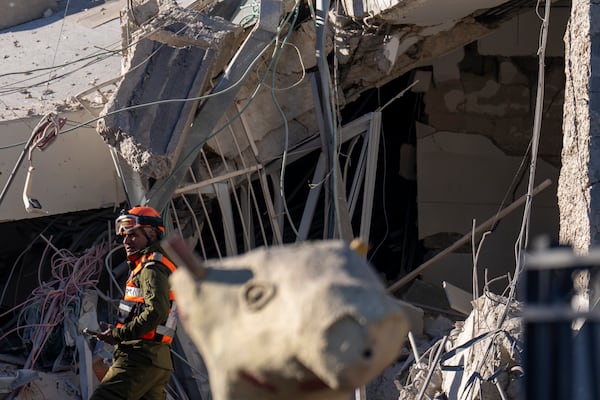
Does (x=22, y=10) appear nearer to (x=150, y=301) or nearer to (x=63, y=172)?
(x=63, y=172)

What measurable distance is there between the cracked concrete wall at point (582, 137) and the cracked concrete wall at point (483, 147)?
4.58 metres

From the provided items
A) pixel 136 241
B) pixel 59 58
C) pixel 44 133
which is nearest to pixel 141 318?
pixel 136 241

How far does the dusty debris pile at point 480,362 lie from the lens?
6.07 meters

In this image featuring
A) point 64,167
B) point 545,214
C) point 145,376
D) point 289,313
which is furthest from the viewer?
point 545,214

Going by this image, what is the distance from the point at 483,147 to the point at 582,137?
5142 mm

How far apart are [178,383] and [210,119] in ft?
6.01

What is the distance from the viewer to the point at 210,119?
8102 millimetres

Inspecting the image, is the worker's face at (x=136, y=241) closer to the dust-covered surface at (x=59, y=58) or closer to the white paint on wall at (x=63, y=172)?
the white paint on wall at (x=63, y=172)

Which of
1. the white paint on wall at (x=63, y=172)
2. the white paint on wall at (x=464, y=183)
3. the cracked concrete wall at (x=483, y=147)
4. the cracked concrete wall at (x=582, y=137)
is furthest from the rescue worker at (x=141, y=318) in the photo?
the white paint on wall at (x=464, y=183)

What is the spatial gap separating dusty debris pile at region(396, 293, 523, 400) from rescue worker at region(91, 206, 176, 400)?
141cm

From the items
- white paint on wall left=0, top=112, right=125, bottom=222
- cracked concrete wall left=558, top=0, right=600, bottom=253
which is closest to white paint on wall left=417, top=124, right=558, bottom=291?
white paint on wall left=0, top=112, right=125, bottom=222

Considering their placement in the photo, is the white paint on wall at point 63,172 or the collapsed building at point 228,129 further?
the white paint on wall at point 63,172

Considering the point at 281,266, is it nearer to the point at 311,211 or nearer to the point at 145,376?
the point at 145,376

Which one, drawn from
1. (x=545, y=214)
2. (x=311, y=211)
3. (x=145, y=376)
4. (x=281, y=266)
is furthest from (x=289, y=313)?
(x=545, y=214)
